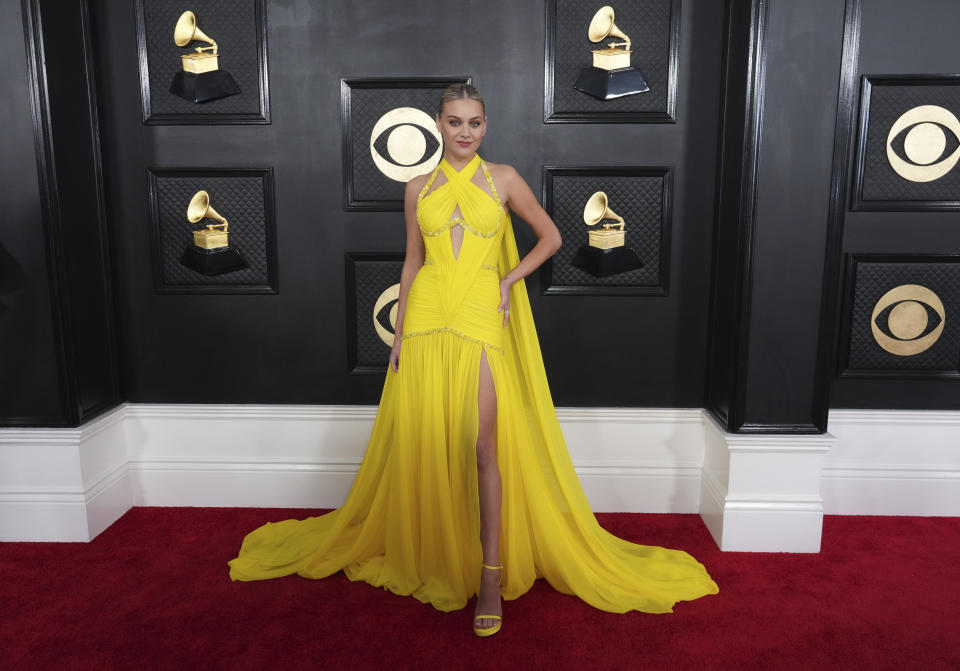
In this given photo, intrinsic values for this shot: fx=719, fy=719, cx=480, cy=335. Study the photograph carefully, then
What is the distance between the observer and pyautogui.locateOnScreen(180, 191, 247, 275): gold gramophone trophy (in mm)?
3275

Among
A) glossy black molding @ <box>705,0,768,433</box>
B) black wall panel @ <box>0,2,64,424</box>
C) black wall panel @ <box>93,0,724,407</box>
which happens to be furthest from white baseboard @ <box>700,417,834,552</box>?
black wall panel @ <box>0,2,64,424</box>

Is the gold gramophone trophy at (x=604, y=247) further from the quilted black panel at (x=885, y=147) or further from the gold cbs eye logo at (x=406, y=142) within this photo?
the quilted black panel at (x=885, y=147)

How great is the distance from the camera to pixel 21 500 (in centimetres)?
311

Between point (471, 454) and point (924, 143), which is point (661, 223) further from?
point (471, 454)

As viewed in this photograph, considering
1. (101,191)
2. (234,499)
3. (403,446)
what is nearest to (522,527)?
(403,446)

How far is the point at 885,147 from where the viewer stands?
124 inches

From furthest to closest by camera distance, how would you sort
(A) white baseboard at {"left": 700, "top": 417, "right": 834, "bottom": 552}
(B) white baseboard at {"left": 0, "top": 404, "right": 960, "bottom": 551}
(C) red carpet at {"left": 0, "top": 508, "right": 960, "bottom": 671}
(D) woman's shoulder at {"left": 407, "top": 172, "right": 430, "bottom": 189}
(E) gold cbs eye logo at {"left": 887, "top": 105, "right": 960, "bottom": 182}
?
1. (B) white baseboard at {"left": 0, "top": 404, "right": 960, "bottom": 551}
2. (E) gold cbs eye logo at {"left": 887, "top": 105, "right": 960, "bottom": 182}
3. (A) white baseboard at {"left": 700, "top": 417, "right": 834, "bottom": 552}
4. (D) woman's shoulder at {"left": 407, "top": 172, "right": 430, "bottom": 189}
5. (C) red carpet at {"left": 0, "top": 508, "right": 960, "bottom": 671}

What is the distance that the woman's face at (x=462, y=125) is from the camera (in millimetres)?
2428

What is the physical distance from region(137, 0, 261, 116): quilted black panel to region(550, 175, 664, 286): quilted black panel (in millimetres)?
1440

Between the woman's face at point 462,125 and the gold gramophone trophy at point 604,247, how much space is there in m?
0.87

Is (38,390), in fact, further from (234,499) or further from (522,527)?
(522,527)

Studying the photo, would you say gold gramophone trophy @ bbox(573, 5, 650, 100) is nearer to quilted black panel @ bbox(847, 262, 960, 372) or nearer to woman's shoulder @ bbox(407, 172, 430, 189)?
woman's shoulder @ bbox(407, 172, 430, 189)

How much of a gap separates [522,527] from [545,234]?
1.11 metres

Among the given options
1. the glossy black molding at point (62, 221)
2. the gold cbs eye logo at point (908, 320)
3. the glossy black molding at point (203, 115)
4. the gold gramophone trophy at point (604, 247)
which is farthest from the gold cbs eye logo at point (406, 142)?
the gold cbs eye logo at point (908, 320)
